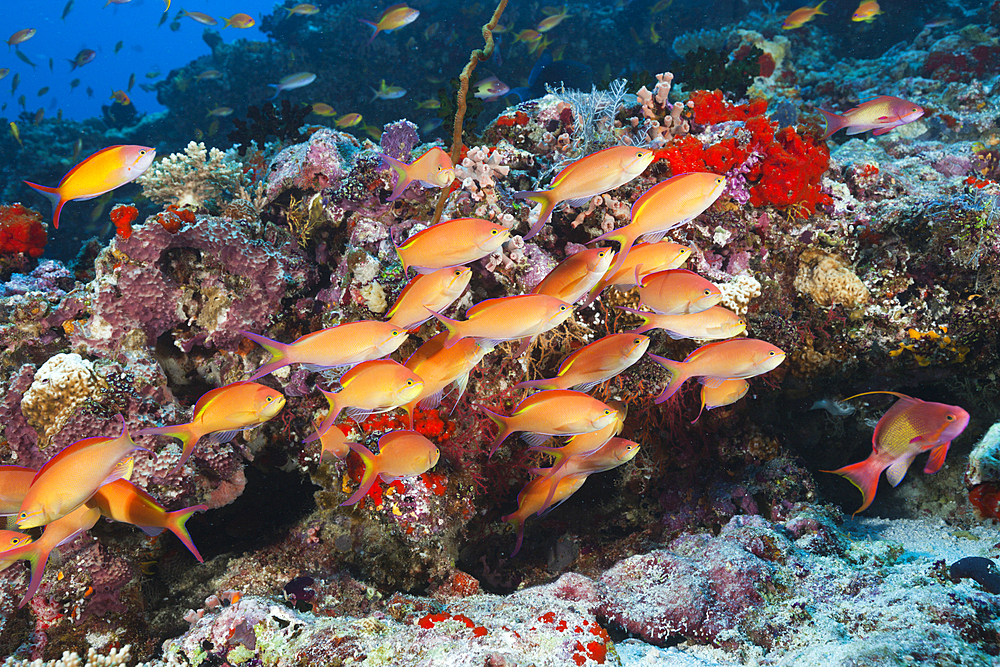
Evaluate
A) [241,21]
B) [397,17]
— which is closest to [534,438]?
[397,17]

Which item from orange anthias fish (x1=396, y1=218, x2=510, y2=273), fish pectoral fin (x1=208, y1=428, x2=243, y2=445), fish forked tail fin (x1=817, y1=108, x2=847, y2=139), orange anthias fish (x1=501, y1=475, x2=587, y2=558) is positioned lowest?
orange anthias fish (x1=501, y1=475, x2=587, y2=558)

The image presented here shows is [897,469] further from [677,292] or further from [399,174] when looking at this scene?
[399,174]

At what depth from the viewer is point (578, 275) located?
2.47 m

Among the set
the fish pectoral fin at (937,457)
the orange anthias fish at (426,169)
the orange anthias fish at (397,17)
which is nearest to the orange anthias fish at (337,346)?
the orange anthias fish at (426,169)

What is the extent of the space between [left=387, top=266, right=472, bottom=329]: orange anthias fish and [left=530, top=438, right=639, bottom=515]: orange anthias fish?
1.23 meters

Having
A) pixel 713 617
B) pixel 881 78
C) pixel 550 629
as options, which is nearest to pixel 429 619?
pixel 550 629

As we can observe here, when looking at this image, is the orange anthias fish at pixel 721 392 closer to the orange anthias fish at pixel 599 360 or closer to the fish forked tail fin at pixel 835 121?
the orange anthias fish at pixel 599 360

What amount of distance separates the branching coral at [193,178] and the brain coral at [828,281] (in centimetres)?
649

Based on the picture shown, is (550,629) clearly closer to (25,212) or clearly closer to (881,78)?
(25,212)

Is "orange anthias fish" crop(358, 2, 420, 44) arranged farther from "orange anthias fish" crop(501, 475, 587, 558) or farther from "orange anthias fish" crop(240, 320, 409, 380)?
"orange anthias fish" crop(501, 475, 587, 558)

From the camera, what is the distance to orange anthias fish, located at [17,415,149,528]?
1.95 metres

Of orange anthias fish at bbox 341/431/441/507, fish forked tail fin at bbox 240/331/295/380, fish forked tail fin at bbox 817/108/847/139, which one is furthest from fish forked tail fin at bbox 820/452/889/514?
fish forked tail fin at bbox 817/108/847/139

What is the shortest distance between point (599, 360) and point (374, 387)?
120cm

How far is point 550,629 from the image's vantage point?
96.0 inches
